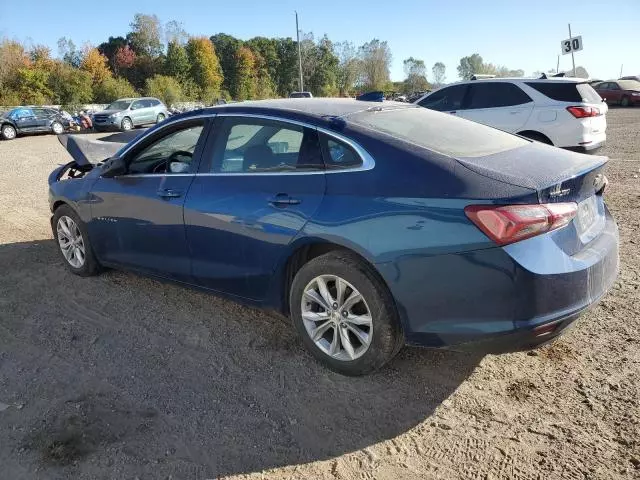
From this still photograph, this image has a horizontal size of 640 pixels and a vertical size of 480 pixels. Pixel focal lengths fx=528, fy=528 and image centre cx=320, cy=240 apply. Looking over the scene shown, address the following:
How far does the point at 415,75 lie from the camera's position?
107 meters

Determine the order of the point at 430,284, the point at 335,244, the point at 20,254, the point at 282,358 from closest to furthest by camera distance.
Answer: the point at 430,284, the point at 335,244, the point at 282,358, the point at 20,254

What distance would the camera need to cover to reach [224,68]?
7444cm

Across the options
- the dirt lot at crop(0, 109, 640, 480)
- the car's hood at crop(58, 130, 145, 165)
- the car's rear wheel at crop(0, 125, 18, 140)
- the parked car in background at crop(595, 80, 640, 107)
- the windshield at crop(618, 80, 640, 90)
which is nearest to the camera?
the dirt lot at crop(0, 109, 640, 480)

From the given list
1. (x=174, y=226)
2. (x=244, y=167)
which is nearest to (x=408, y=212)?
(x=244, y=167)

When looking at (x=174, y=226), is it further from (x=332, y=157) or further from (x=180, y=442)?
(x=180, y=442)

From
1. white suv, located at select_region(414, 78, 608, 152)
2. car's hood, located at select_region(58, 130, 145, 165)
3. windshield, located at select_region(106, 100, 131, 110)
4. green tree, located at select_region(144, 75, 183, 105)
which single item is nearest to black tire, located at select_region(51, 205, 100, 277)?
car's hood, located at select_region(58, 130, 145, 165)

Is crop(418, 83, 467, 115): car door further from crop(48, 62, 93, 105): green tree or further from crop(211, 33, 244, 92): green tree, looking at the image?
crop(211, 33, 244, 92): green tree

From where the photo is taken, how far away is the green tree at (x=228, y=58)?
240 feet

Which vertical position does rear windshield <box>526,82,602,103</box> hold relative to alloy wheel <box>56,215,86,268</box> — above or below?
above

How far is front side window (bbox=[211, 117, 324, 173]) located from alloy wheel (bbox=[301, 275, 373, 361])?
2.35 ft

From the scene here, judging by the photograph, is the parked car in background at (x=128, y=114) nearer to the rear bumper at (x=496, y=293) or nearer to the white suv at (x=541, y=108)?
the white suv at (x=541, y=108)

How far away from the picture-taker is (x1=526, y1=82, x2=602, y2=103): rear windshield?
859 cm

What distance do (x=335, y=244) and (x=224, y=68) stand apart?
3017 inches

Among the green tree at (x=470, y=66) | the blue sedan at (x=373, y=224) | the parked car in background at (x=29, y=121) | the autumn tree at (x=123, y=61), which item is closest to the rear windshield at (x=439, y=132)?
the blue sedan at (x=373, y=224)
